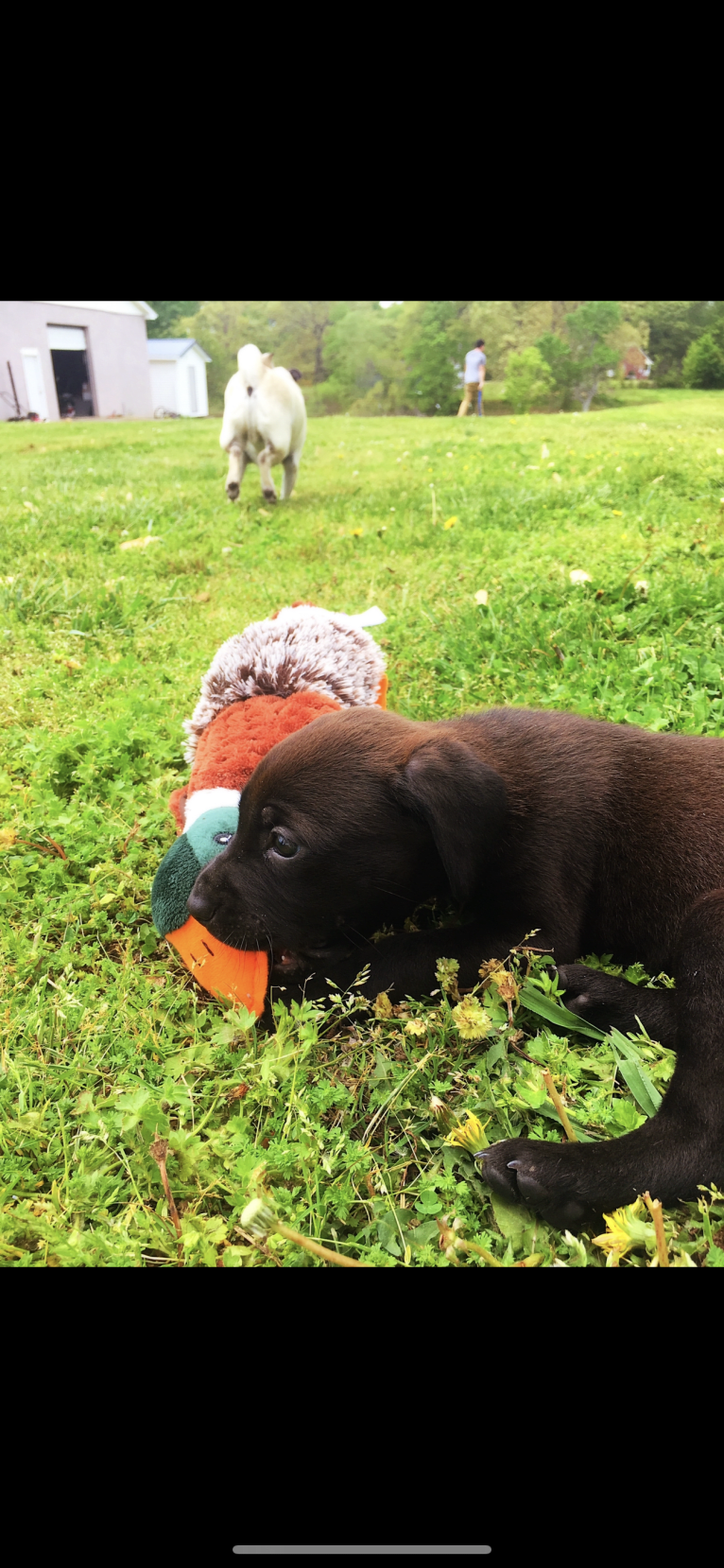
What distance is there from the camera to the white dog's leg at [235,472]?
23.1ft

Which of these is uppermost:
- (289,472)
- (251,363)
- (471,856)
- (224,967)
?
(251,363)

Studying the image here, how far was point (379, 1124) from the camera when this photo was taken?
7.16 feet

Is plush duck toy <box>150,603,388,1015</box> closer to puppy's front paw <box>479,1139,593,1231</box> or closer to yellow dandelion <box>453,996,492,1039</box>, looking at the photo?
yellow dandelion <box>453,996,492,1039</box>

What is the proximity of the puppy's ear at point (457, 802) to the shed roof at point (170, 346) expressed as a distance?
1.45 m

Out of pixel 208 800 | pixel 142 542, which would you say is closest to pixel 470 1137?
pixel 208 800

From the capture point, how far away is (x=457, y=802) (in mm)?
2396

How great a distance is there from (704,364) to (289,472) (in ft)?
15.4

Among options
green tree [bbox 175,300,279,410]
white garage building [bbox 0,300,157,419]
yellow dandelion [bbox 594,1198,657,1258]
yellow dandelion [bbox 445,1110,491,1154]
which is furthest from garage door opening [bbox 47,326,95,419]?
yellow dandelion [bbox 594,1198,657,1258]

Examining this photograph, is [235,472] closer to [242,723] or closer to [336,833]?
[242,723]

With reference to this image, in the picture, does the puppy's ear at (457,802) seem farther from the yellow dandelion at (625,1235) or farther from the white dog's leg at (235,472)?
the white dog's leg at (235,472)
